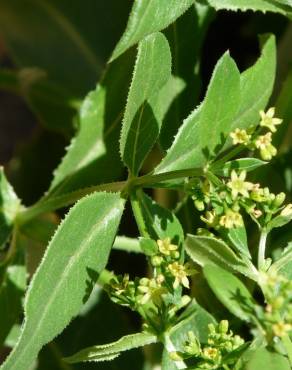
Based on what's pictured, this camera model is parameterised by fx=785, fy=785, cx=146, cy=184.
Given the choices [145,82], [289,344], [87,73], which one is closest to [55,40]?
[87,73]

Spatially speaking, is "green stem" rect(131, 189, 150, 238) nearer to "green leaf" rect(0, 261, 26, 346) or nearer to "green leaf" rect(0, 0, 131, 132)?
"green leaf" rect(0, 261, 26, 346)

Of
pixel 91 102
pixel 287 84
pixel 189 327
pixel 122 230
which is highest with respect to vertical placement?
pixel 91 102

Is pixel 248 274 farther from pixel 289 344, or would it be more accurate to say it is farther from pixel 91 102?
pixel 91 102

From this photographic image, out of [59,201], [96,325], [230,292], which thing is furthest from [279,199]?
[96,325]

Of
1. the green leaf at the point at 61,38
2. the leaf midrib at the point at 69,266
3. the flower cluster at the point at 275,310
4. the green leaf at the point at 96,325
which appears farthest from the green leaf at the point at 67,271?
the green leaf at the point at 61,38

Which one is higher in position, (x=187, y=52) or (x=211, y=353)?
(x=187, y=52)

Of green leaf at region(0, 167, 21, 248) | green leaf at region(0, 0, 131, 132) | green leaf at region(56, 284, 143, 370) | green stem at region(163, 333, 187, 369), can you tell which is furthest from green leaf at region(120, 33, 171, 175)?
green leaf at region(0, 0, 131, 132)

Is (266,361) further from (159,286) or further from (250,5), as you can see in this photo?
(250,5)
